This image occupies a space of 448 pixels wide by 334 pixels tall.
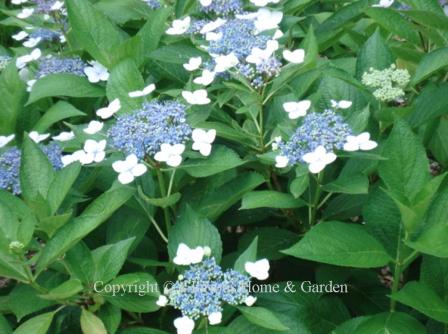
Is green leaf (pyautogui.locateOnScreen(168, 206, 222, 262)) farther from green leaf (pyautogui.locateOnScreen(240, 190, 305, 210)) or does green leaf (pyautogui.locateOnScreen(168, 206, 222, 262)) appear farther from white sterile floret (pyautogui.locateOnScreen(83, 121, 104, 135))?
white sterile floret (pyautogui.locateOnScreen(83, 121, 104, 135))

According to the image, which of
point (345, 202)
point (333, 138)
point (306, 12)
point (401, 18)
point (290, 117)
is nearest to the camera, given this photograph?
point (333, 138)

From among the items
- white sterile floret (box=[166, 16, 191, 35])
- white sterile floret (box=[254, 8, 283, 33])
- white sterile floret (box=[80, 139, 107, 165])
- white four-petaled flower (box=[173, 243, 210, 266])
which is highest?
white sterile floret (box=[254, 8, 283, 33])

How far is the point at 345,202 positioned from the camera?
1.96 m

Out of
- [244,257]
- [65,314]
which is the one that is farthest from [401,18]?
[65,314]

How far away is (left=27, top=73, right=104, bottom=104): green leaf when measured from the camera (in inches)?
89.5

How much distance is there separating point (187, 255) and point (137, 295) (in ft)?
0.60

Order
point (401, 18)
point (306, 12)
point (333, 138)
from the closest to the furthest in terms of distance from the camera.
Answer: point (333, 138), point (401, 18), point (306, 12)

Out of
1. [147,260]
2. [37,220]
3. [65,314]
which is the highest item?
[37,220]

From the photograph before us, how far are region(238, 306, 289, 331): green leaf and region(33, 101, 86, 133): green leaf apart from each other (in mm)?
919

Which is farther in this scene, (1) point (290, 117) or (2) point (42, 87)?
(2) point (42, 87)

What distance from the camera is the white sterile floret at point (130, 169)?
1759 mm

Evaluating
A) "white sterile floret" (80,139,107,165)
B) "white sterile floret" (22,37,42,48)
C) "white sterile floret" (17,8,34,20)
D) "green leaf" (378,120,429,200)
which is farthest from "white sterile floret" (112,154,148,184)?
"white sterile floret" (17,8,34,20)

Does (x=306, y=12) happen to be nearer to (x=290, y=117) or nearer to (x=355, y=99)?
(x=355, y=99)

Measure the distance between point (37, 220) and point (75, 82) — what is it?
2.10ft
